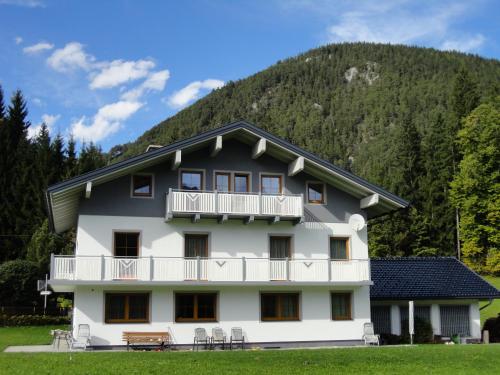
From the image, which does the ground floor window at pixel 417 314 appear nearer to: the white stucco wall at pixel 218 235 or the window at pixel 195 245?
the white stucco wall at pixel 218 235

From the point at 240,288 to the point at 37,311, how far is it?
1848cm

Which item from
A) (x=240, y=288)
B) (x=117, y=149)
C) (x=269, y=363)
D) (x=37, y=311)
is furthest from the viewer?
(x=117, y=149)

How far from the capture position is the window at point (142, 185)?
2631cm

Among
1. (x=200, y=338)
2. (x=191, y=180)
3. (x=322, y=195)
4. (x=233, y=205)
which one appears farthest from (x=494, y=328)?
(x=191, y=180)

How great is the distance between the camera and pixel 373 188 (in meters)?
27.4

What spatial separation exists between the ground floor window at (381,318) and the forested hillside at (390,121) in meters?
28.9

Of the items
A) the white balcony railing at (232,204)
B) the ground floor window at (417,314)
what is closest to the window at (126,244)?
the white balcony railing at (232,204)

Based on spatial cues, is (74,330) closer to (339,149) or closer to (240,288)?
(240,288)

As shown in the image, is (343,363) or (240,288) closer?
(343,363)

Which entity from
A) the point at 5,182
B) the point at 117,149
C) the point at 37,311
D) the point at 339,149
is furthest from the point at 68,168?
the point at 339,149

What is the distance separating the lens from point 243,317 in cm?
2633

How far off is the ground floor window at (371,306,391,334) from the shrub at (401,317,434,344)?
0.68 meters

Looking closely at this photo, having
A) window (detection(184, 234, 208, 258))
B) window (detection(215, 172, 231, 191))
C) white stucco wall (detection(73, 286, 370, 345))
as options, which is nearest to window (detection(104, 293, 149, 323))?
white stucco wall (detection(73, 286, 370, 345))

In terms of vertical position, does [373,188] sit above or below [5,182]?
below
